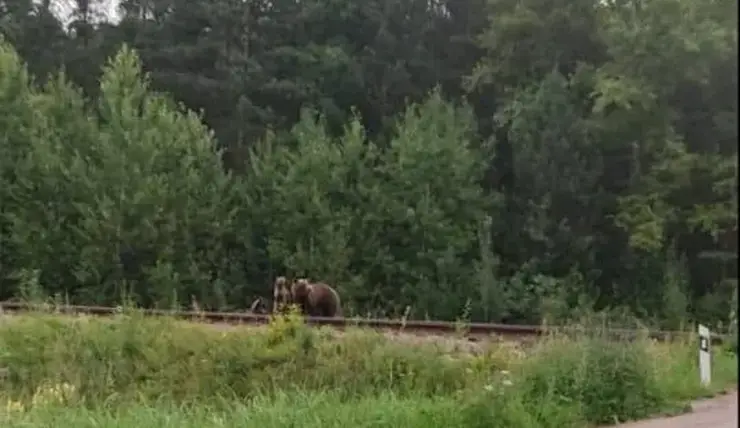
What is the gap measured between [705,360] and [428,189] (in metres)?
27.5

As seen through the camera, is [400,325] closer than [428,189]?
Yes

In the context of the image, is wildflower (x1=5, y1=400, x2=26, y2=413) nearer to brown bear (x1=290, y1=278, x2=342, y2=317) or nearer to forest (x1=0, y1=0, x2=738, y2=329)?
brown bear (x1=290, y1=278, x2=342, y2=317)

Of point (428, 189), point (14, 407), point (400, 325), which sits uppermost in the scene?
point (428, 189)

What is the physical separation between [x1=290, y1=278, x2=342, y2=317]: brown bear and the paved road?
11.7m

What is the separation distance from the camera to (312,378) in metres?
14.2

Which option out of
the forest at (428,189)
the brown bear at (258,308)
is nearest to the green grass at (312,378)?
the brown bear at (258,308)

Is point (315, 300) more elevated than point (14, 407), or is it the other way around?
point (315, 300)

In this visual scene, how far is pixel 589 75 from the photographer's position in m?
39.2

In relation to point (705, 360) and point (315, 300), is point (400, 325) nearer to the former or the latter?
point (315, 300)

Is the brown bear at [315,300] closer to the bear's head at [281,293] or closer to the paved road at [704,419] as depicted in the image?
the bear's head at [281,293]

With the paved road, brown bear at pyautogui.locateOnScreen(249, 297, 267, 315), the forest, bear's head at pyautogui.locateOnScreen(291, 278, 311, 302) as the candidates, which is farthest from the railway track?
the forest

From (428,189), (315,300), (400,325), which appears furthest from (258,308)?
(428,189)

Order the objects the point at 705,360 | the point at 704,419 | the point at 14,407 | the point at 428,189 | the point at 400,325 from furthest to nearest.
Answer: the point at 428,189, the point at 400,325, the point at 14,407, the point at 705,360, the point at 704,419

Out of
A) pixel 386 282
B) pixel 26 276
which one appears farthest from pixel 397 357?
pixel 386 282
